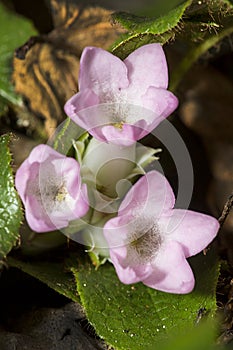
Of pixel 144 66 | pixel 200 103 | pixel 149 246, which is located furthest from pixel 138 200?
pixel 200 103

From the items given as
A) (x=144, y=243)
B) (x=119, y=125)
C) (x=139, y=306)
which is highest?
(x=119, y=125)

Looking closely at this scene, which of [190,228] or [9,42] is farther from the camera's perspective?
[9,42]

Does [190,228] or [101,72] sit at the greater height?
[101,72]

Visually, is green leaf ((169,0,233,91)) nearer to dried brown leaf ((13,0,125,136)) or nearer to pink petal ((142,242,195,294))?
dried brown leaf ((13,0,125,136))

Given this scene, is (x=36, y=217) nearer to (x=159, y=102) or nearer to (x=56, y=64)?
(x=159, y=102)

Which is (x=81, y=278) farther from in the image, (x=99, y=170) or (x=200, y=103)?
(x=200, y=103)

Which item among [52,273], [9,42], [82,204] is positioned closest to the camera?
[82,204]

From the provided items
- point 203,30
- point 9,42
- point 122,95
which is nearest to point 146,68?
point 122,95
